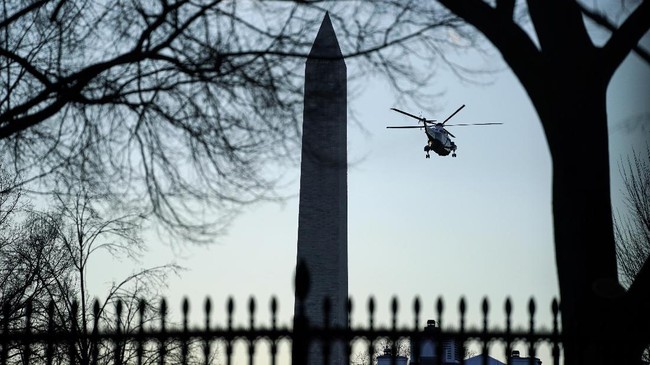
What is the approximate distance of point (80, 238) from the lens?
2430cm

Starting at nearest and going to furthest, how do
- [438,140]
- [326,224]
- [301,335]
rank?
[301,335] < [326,224] < [438,140]

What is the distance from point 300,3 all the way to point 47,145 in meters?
2.54

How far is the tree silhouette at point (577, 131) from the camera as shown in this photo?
8133 millimetres

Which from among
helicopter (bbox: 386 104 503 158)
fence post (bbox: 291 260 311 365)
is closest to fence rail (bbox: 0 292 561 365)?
fence post (bbox: 291 260 311 365)

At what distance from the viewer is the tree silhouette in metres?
8.13

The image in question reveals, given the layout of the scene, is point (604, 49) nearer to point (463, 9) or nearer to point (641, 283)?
point (463, 9)

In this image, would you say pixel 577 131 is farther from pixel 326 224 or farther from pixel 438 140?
pixel 438 140

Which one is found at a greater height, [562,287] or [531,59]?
[531,59]

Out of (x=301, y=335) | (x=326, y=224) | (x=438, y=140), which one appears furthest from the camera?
(x=438, y=140)

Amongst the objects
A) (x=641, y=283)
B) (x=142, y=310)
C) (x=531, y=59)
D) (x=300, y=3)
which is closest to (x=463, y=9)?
(x=531, y=59)

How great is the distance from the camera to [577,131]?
863 cm

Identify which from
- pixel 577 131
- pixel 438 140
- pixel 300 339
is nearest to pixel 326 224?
pixel 577 131

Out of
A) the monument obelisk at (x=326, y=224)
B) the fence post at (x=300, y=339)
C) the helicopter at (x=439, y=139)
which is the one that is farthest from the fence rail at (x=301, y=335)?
the helicopter at (x=439, y=139)

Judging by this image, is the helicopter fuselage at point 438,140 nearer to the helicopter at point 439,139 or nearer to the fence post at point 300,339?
the helicopter at point 439,139
